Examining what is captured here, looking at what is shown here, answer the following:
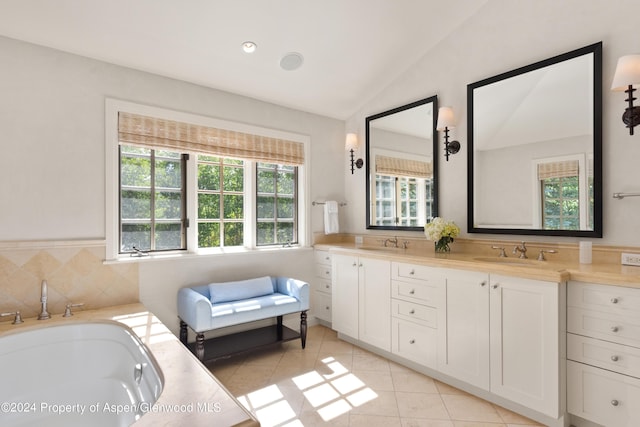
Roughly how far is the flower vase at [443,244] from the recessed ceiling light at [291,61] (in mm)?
1987

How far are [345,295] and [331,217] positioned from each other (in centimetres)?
97

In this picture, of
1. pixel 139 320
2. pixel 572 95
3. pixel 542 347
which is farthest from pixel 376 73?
pixel 139 320

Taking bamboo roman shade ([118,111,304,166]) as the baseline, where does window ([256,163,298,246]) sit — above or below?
below

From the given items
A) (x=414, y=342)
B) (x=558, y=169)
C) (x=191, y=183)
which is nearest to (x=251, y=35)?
(x=191, y=183)

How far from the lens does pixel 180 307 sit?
2857mm

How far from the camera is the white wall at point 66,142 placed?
90.8 inches

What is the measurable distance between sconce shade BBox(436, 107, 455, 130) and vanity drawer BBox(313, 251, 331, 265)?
1.71 meters

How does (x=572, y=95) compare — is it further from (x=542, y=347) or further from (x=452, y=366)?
(x=452, y=366)

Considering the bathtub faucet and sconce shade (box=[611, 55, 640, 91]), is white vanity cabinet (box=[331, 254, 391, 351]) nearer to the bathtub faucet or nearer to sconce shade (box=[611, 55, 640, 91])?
sconce shade (box=[611, 55, 640, 91])

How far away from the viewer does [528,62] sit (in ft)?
8.43

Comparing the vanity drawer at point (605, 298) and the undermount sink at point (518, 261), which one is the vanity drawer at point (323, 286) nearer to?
the undermount sink at point (518, 261)

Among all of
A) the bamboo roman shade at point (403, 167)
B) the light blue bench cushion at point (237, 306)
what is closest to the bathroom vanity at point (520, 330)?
the light blue bench cushion at point (237, 306)

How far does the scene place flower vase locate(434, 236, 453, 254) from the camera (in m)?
2.86

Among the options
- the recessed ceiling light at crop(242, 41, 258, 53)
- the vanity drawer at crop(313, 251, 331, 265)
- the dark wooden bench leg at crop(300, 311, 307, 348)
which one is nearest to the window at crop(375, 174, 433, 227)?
the vanity drawer at crop(313, 251, 331, 265)
